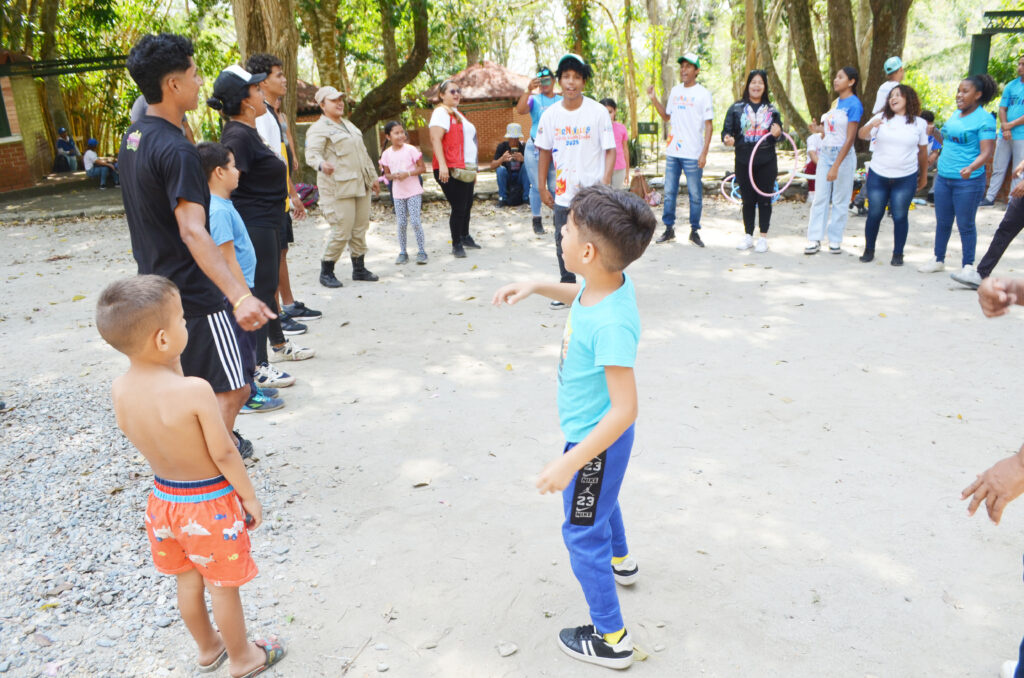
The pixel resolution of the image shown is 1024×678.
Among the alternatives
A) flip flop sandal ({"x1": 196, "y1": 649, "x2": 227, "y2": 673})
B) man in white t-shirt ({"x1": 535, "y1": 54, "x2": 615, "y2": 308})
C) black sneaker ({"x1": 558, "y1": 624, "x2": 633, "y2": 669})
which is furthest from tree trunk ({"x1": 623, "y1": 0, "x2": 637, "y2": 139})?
flip flop sandal ({"x1": 196, "y1": 649, "x2": 227, "y2": 673})

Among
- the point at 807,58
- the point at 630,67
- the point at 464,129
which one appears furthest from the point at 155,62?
the point at 630,67

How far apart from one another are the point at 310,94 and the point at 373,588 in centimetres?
1789

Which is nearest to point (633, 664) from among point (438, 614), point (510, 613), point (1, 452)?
point (510, 613)

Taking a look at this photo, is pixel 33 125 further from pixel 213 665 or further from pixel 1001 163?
pixel 213 665

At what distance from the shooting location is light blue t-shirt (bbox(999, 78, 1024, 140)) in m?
9.41

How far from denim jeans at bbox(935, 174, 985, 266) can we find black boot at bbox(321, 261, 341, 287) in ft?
19.0

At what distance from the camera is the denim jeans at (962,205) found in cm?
→ 687

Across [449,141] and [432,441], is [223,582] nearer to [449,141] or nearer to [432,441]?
[432,441]

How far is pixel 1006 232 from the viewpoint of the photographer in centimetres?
619

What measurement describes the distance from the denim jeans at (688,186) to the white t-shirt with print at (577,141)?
2.83m

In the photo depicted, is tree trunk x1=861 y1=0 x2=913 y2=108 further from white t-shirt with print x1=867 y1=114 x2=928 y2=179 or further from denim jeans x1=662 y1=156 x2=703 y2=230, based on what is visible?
white t-shirt with print x1=867 y1=114 x2=928 y2=179

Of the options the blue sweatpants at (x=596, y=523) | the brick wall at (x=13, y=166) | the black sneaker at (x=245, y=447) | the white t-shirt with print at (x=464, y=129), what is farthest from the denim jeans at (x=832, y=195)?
the brick wall at (x=13, y=166)

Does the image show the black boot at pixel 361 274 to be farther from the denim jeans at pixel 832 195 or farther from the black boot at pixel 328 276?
the denim jeans at pixel 832 195

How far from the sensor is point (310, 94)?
742 inches
